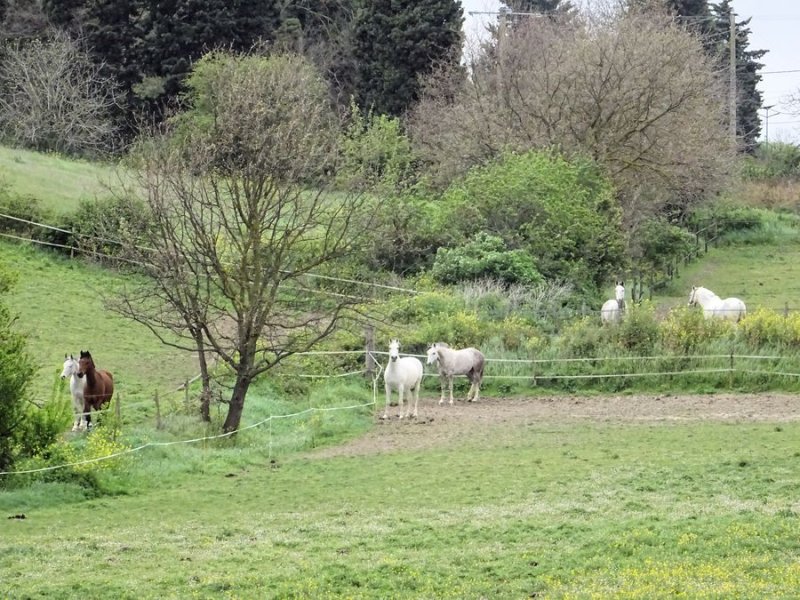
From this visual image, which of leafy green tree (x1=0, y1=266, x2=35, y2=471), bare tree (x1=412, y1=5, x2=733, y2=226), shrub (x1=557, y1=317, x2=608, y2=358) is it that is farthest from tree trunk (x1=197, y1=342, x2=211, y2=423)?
bare tree (x1=412, y1=5, x2=733, y2=226)

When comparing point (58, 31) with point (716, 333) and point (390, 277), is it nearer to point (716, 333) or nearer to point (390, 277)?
point (390, 277)

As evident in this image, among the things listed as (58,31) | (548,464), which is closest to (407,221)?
(548,464)

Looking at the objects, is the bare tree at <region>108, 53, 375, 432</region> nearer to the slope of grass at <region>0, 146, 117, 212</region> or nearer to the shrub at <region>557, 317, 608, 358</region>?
the shrub at <region>557, 317, 608, 358</region>

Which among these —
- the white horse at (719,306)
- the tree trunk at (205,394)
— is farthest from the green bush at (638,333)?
the tree trunk at (205,394)

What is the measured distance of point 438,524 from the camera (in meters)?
13.7

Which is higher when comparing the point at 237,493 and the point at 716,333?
the point at 716,333

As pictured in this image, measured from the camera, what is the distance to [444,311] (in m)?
29.9

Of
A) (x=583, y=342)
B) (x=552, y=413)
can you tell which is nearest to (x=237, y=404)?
(x=552, y=413)

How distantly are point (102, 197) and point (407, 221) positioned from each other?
1048cm

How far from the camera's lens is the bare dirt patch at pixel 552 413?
21625 millimetres

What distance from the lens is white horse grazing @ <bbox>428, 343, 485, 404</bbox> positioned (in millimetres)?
25250

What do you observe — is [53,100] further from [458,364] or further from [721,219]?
[458,364]

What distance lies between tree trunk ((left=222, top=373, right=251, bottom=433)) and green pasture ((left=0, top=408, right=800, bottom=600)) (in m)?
0.47

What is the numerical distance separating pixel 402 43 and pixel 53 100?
16.3 metres
